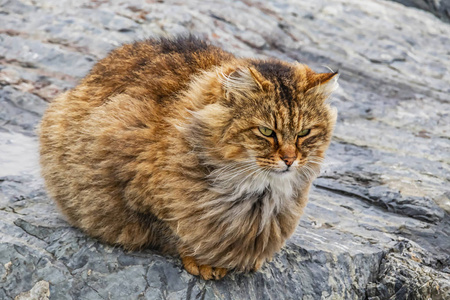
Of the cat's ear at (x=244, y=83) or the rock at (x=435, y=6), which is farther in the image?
the rock at (x=435, y=6)

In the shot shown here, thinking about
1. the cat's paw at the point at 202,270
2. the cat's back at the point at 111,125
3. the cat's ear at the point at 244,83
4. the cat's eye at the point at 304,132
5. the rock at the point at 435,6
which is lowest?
the rock at the point at 435,6

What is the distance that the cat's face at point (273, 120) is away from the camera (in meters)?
3.44

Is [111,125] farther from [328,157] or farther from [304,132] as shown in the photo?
[328,157]

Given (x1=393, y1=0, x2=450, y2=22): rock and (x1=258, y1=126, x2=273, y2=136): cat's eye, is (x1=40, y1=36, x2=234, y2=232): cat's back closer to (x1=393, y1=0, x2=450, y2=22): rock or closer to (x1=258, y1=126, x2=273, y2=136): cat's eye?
(x1=258, y1=126, x2=273, y2=136): cat's eye

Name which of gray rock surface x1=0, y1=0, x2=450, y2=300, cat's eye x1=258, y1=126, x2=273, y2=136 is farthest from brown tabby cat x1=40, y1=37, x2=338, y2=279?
gray rock surface x1=0, y1=0, x2=450, y2=300

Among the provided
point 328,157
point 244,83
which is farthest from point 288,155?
point 328,157

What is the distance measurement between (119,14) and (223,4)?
1.64m

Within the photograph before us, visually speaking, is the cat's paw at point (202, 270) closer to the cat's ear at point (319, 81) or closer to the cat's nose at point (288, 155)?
the cat's nose at point (288, 155)

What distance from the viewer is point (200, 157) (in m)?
3.57

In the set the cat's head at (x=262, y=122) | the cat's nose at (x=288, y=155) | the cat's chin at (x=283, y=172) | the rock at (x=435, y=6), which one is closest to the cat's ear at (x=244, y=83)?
the cat's head at (x=262, y=122)

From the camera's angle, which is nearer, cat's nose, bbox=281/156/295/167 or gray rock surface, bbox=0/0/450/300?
cat's nose, bbox=281/156/295/167

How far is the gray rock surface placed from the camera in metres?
3.84

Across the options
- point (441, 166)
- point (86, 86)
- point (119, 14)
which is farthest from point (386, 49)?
point (86, 86)

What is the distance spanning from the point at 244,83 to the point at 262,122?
0.90 feet
